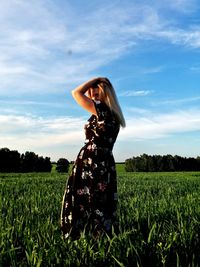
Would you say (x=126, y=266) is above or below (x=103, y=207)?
below

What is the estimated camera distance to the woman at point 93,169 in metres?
4.98

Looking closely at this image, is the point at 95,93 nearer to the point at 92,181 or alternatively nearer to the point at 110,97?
the point at 110,97

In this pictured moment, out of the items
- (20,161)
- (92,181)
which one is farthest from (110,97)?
(20,161)

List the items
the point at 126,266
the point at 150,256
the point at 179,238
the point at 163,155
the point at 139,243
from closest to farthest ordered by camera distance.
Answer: the point at 126,266 < the point at 150,256 < the point at 139,243 < the point at 179,238 < the point at 163,155

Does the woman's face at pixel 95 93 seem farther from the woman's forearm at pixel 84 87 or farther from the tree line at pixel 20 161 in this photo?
the tree line at pixel 20 161

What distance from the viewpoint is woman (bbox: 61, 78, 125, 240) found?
498cm

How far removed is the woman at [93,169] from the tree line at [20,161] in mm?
36932

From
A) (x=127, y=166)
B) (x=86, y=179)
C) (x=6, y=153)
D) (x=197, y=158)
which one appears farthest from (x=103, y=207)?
(x=197, y=158)

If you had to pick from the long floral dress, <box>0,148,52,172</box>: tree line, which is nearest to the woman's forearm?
the long floral dress

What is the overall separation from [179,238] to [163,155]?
40.7 meters

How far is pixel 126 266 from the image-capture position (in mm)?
3141

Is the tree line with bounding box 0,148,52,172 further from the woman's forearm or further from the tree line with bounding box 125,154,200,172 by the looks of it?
the woman's forearm

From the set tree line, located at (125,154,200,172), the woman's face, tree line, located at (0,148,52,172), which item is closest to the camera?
the woman's face

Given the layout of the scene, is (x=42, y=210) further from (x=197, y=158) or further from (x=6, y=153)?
(x=197, y=158)
